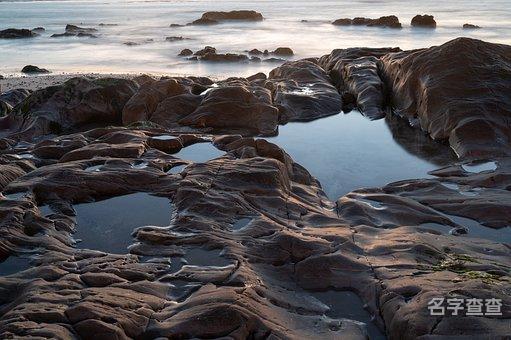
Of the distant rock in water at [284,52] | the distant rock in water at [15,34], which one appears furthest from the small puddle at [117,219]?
the distant rock in water at [15,34]

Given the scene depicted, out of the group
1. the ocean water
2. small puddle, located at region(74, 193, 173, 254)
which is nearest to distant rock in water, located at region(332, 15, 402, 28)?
the ocean water

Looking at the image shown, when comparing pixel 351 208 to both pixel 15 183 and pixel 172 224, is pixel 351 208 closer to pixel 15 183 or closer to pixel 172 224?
pixel 172 224

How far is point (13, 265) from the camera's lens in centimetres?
480

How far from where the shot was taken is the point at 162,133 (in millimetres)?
8828

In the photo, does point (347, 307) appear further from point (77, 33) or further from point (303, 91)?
point (77, 33)

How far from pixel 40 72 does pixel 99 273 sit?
20.7m

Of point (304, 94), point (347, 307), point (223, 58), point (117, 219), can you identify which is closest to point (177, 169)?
point (117, 219)

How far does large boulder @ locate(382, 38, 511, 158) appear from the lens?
9305 mm

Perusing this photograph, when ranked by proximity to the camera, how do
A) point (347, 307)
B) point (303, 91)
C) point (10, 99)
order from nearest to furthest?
point (347, 307) < point (303, 91) < point (10, 99)

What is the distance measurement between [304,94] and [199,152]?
5.23 meters

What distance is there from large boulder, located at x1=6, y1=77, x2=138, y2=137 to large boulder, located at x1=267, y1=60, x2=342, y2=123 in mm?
3528

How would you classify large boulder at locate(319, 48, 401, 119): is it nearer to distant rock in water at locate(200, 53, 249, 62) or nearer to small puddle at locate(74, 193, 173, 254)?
small puddle at locate(74, 193, 173, 254)

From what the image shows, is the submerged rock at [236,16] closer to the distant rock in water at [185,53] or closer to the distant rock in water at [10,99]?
the distant rock in water at [185,53]

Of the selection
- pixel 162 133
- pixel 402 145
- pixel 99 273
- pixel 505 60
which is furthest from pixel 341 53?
pixel 99 273
